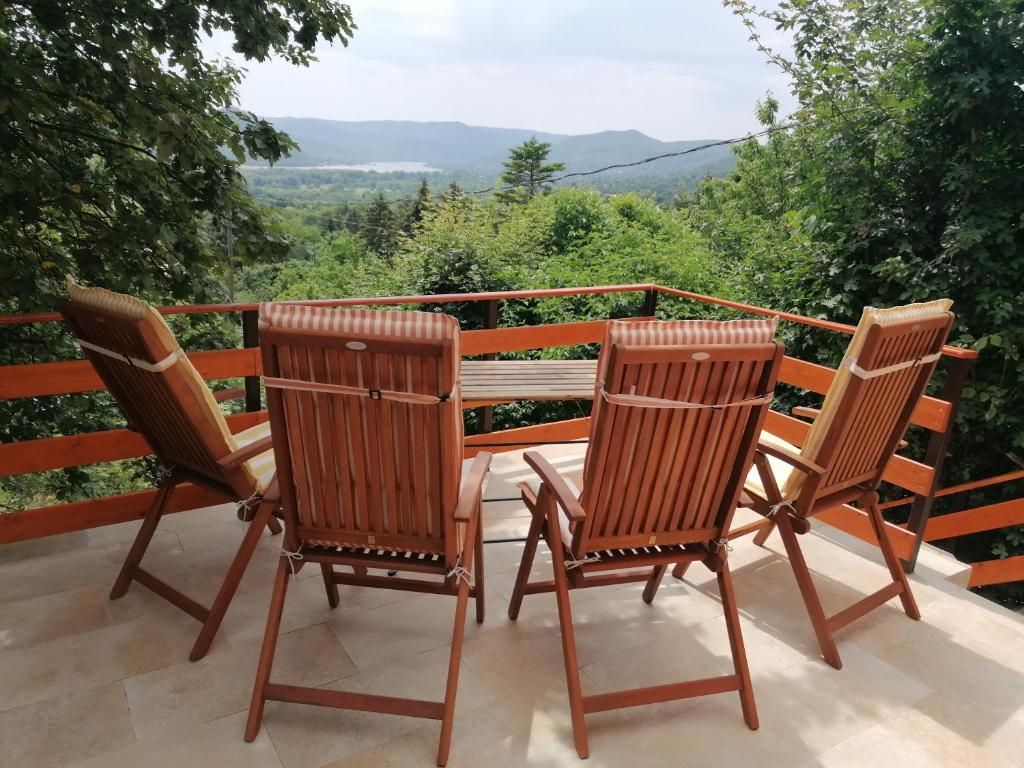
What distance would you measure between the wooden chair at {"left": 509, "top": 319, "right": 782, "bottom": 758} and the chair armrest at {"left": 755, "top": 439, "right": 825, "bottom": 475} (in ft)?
1.51

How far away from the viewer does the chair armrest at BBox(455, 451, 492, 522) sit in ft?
5.86

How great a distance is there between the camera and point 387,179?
58094 mm

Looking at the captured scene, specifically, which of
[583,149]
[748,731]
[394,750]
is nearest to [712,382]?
[748,731]

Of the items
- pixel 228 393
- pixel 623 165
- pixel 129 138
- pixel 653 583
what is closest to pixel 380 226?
pixel 623 165

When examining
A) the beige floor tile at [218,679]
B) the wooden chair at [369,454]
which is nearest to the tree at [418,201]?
the beige floor tile at [218,679]

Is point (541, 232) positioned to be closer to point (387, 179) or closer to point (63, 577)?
point (63, 577)

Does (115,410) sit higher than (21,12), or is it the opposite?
(21,12)

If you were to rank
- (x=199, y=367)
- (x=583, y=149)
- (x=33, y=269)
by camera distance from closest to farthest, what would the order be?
(x=199, y=367), (x=33, y=269), (x=583, y=149)

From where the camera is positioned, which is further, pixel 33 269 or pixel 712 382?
pixel 33 269

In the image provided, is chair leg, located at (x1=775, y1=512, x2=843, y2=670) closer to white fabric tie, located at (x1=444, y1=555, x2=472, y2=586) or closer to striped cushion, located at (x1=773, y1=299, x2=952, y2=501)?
striped cushion, located at (x1=773, y1=299, x2=952, y2=501)

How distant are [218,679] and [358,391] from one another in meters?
1.13

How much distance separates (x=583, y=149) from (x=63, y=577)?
45.6m

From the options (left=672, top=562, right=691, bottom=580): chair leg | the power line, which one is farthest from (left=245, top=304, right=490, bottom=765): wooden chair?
the power line

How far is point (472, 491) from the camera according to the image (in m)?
1.88
